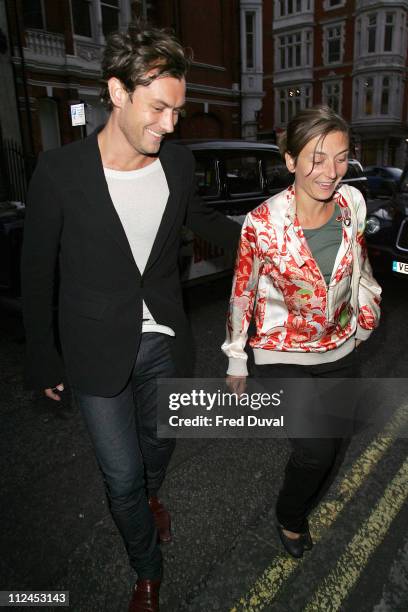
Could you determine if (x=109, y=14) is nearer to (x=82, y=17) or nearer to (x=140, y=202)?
(x=82, y=17)

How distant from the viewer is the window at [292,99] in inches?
1425

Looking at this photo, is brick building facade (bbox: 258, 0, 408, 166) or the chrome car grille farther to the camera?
brick building facade (bbox: 258, 0, 408, 166)

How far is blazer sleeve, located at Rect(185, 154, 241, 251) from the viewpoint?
2.08 meters

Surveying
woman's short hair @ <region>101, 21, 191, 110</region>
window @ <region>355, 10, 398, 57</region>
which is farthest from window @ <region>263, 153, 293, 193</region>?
window @ <region>355, 10, 398, 57</region>

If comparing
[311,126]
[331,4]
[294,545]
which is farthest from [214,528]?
[331,4]

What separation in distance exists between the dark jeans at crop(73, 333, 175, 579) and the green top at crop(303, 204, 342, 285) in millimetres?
732

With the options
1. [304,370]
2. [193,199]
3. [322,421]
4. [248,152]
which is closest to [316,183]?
[193,199]

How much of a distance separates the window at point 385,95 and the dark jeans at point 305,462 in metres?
37.4

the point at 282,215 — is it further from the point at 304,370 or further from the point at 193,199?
the point at 304,370

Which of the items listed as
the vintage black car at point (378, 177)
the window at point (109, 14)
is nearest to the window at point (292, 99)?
the vintage black car at point (378, 177)

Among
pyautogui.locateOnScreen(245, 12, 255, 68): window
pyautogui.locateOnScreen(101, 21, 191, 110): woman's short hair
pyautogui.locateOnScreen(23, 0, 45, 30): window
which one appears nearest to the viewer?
pyautogui.locateOnScreen(101, 21, 191, 110): woman's short hair

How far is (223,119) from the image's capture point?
2241 centimetres

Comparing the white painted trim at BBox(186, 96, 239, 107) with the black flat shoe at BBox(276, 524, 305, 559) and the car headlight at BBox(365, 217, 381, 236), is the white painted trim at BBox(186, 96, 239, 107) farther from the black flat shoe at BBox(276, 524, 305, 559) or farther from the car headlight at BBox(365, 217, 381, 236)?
the black flat shoe at BBox(276, 524, 305, 559)

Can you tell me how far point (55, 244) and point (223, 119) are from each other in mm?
22587
